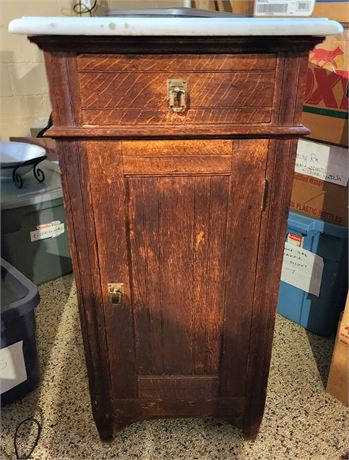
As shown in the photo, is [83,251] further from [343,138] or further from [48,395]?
[343,138]

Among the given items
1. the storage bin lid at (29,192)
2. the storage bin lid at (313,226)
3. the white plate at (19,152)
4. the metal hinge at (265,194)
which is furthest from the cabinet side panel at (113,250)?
the white plate at (19,152)

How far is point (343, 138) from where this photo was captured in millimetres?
1249

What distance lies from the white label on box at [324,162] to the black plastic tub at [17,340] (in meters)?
0.95

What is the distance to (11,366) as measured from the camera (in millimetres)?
1171

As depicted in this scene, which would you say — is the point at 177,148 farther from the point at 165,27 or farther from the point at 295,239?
the point at 295,239

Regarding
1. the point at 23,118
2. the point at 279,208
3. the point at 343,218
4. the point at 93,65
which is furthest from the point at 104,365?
the point at 23,118

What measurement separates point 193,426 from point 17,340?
56 cm

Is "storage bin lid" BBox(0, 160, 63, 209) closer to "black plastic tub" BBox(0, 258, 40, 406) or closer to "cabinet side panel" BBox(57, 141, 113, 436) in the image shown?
"black plastic tub" BBox(0, 258, 40, 406)

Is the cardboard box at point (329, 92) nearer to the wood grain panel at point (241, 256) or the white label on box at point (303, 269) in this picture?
the white label on box at point (303, 269)

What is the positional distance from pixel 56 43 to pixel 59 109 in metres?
0.10

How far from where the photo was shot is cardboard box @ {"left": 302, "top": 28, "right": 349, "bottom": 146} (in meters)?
1.23

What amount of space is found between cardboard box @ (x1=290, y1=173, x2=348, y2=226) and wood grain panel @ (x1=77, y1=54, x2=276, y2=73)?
2.43 ft

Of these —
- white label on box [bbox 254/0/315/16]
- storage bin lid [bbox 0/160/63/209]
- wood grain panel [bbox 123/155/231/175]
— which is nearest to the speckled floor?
storage bin lid [bbox 0/160/63/209]

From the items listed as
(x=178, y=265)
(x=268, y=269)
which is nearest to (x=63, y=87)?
(x=178, y=265)
